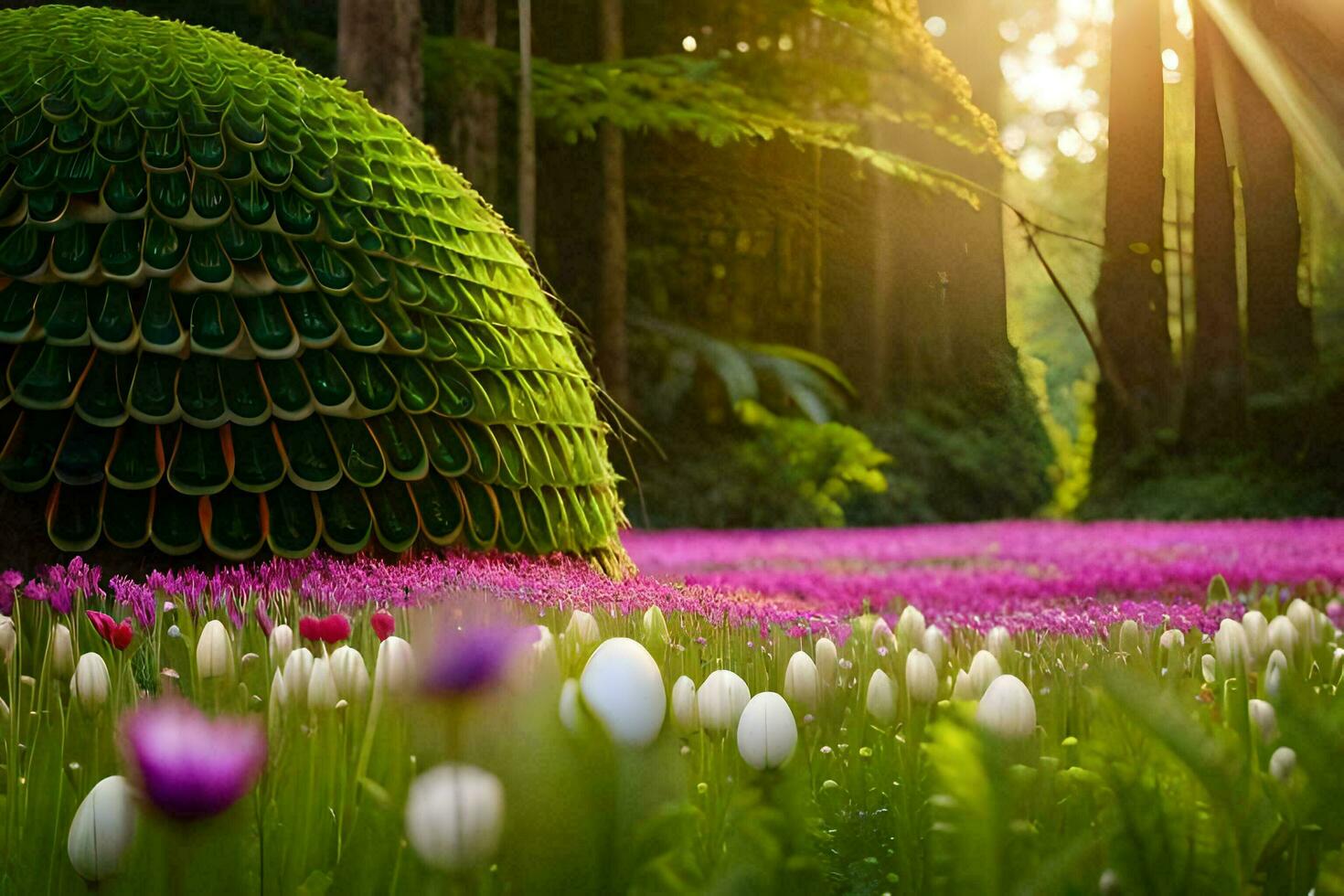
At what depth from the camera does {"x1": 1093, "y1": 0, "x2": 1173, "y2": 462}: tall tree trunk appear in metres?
11.8

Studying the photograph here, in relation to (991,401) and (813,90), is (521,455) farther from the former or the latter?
(991,401)

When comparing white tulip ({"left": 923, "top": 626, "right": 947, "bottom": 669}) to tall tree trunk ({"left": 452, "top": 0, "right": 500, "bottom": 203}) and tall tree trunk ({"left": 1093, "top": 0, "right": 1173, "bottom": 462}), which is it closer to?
tall tree trunk ({"left": 452, "top": 0, "right": 500, "bottom": 203})

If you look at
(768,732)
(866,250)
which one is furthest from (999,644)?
(866,250)

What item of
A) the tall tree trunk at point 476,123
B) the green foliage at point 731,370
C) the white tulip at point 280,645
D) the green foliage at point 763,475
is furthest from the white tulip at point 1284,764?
the green foliage at point 763,475

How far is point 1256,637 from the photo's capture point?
2160 mm

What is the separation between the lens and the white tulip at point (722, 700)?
132 centimetres

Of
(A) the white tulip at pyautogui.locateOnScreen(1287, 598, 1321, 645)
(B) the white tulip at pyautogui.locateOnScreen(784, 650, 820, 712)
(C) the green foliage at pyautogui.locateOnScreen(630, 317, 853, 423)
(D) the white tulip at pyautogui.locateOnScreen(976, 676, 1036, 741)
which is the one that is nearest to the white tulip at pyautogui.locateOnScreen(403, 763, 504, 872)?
(D) the white tulip at pyautogui.locateOnScreen(976, 676, 1036, 741)

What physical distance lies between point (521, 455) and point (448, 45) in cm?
679

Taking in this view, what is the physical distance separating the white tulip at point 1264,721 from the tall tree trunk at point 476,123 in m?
8.73

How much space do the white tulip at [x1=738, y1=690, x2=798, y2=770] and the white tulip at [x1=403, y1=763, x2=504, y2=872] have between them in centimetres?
37

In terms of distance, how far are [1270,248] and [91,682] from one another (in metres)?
12.7

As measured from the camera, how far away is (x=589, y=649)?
5.86 feet

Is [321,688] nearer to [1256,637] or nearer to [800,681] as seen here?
[800,681]

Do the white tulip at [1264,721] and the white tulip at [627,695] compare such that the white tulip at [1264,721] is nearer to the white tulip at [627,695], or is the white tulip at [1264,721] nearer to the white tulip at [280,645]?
the white tulip at [627,695]
